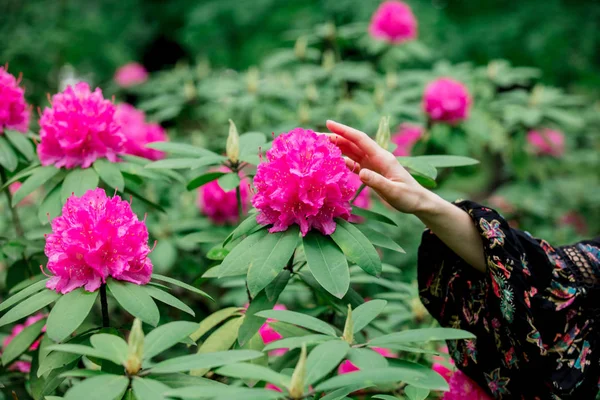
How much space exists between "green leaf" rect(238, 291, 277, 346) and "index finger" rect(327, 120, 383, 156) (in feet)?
1.39

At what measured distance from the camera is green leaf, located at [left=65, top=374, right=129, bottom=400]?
100 cm

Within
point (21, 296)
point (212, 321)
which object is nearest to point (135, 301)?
point (21, 296)

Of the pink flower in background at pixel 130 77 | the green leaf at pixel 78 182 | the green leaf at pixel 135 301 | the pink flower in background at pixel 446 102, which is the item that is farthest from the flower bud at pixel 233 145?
the pink flower in background at pixel 130 77

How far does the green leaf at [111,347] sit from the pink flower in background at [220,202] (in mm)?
1438

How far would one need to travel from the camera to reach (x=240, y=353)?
3.55 ft

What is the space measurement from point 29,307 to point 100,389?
0.34 m

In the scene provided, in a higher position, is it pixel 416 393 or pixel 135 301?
pixel 135 301

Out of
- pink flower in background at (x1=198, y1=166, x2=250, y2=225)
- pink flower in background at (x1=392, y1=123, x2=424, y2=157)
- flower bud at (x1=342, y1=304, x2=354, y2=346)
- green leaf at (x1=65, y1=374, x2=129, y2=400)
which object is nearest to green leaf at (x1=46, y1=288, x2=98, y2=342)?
green leaf at (x1=65, y1=374, x2=129, y2=400)

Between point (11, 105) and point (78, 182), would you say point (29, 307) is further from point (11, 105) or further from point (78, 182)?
point (11, 105)

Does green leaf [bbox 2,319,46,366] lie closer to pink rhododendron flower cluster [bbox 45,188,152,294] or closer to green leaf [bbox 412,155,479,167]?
pink rhododendron flower cluster [bbox 45,188,152,294]

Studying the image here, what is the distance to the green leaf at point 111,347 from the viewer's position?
3.49 ft

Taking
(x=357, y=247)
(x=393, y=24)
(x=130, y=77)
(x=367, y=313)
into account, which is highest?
(x=393, y=24)

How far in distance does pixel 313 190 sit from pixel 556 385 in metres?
0.77

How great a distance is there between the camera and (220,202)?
2607 millimetres
